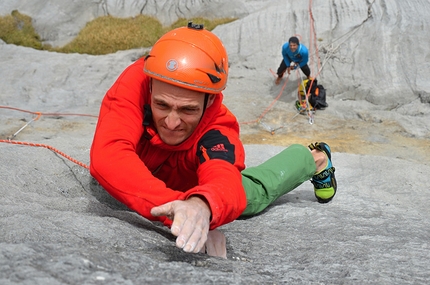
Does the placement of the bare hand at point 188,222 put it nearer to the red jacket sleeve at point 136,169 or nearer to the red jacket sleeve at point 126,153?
the red jacket sleeve at point 136,169

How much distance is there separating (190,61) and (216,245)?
3.82 ft

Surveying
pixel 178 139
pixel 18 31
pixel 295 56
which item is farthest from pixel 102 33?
pixel 178 139

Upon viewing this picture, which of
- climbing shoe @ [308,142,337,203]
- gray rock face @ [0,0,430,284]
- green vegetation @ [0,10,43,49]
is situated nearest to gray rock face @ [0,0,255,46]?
green vegetation @ [0,10,43,49]

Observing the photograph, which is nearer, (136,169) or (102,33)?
(136,169)

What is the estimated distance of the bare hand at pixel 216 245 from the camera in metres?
2.31

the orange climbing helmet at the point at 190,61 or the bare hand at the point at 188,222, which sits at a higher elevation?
the orange climbing helmet at the point at 190,61

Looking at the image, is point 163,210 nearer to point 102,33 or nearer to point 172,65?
point 172,65

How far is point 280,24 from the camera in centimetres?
1388

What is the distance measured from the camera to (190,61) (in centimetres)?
277

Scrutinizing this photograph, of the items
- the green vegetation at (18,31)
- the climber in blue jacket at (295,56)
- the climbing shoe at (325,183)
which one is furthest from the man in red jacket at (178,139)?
the green vegetation at (18,31)

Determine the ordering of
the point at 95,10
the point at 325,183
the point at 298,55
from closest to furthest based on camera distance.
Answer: the point at 325,183
the point at 298,55
the point at 95,10

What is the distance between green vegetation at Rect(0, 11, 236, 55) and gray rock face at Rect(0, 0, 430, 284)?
136 cm

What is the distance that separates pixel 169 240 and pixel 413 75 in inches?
418

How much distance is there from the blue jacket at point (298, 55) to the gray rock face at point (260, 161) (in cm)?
101
